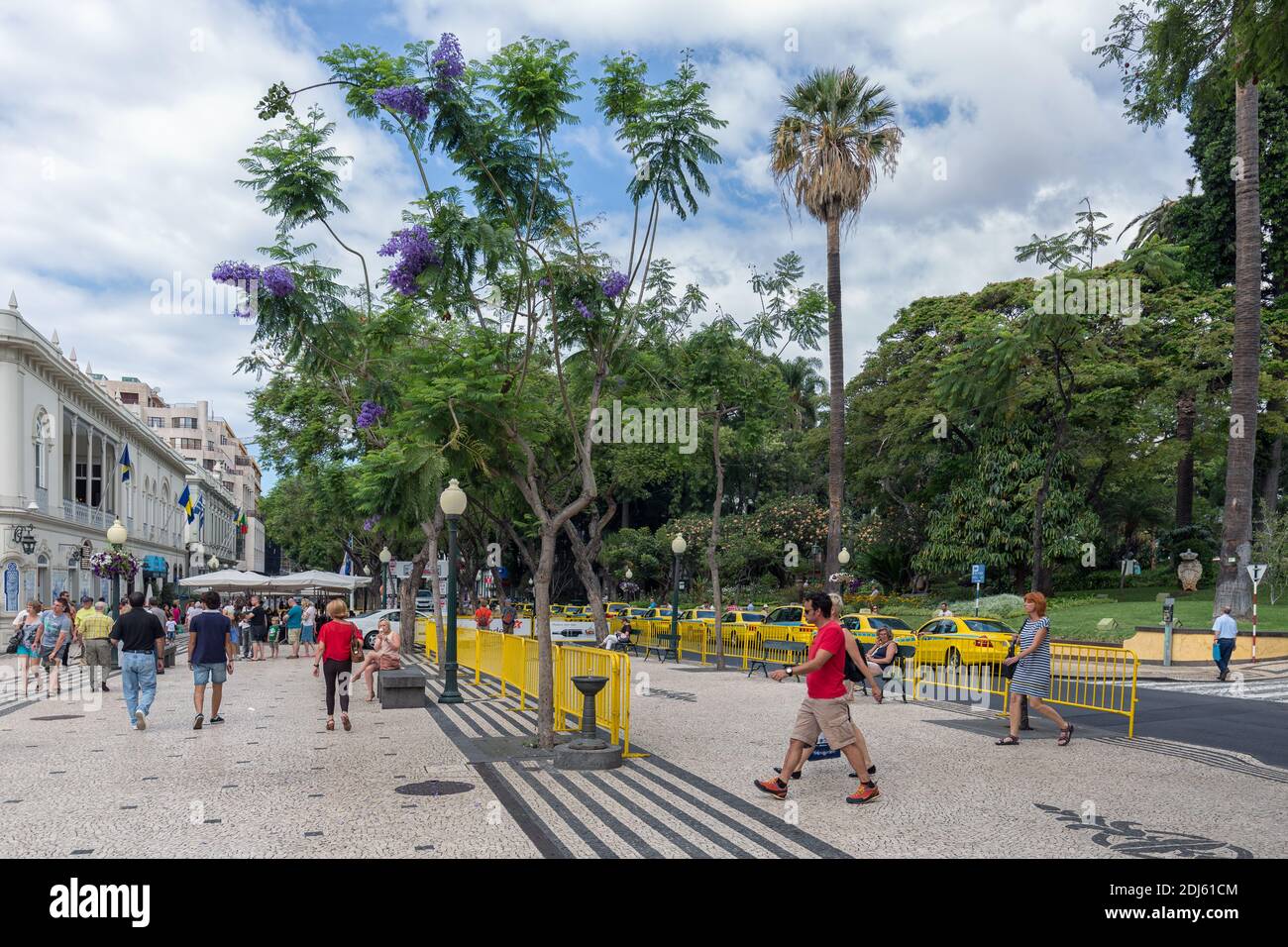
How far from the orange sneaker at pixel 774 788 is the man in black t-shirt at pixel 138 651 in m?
7.71

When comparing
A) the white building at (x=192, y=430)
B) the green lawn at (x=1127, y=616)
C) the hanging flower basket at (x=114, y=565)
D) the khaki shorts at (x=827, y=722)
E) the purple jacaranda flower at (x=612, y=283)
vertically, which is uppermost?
the white building at (x=192, y=430)

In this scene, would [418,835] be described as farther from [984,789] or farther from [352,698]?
[352,698]

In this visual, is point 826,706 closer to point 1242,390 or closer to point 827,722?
point 827,722

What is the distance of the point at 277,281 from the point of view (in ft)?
42.5

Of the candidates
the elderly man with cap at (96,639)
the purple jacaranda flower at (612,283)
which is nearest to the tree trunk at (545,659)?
the purple jacaranda flower at (612,283)

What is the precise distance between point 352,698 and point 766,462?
39.6 meters

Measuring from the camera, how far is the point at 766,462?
5409 centimetres

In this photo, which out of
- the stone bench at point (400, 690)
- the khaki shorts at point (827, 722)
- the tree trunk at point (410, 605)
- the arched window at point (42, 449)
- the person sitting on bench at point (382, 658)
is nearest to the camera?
the khaki shorts at point (827, 722)

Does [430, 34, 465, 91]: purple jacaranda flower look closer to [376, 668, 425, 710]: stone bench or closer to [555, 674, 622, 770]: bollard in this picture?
[555, 674, 622, 770]: bollard

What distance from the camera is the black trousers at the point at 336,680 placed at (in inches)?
498

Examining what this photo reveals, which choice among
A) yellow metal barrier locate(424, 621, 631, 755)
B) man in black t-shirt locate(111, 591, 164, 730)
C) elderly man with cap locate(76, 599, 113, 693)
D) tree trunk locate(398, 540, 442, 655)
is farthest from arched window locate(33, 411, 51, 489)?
man in black t-shirt locate(111, 591, 164, 730)

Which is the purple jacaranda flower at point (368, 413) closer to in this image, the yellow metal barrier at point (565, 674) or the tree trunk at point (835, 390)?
the yellow metal barrier at point (565, 674)

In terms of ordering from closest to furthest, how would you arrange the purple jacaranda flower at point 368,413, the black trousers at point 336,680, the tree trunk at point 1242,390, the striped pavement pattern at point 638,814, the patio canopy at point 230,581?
the striped pavement pattern at point 638,814
the black trousers at point 336,680
the purple jacaranda flower at point 368,413
the tree trunk at point 1242,390
the patio canopy at point 230,581
